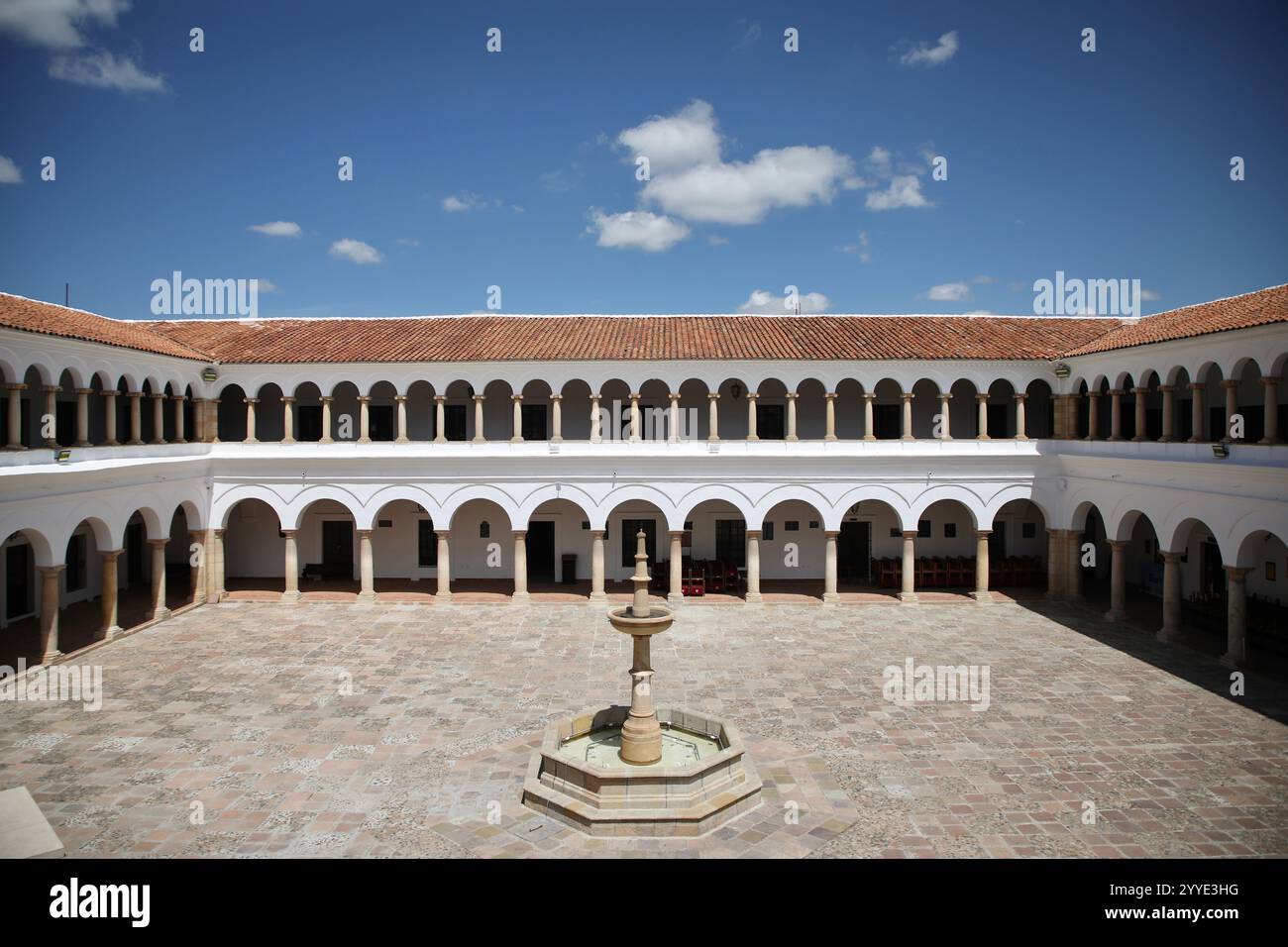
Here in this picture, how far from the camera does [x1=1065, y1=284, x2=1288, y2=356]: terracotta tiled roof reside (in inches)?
624

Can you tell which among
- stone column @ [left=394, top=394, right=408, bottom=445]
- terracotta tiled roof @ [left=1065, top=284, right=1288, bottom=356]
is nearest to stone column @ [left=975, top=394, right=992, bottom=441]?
terracotta tiled roof @ [left=1065, top=284, right=1288, bottom=356]

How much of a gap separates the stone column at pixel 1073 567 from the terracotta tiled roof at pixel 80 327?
2386 centimetres

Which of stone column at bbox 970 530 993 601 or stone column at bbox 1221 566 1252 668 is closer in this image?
stone column at bbox 1221 566 1252 668

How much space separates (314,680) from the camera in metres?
14.8

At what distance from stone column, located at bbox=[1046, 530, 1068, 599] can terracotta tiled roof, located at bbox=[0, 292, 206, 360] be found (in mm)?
23596

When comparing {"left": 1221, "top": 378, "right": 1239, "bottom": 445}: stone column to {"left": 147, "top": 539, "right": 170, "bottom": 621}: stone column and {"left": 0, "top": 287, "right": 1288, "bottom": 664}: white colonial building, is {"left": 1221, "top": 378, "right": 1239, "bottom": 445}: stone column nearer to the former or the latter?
{"left": 0, "top": 287, "right": 1288, "bottom": 664}: white colonial building

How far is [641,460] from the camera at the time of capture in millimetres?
21203

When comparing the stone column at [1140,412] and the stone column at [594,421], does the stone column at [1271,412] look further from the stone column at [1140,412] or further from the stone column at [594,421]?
the stone column at [594,421]

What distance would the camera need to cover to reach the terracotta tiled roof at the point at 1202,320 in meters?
15.9

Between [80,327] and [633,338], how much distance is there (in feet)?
44.2

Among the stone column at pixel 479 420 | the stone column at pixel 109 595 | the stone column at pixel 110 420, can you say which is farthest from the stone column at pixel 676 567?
the stone column at pixel 110 420
